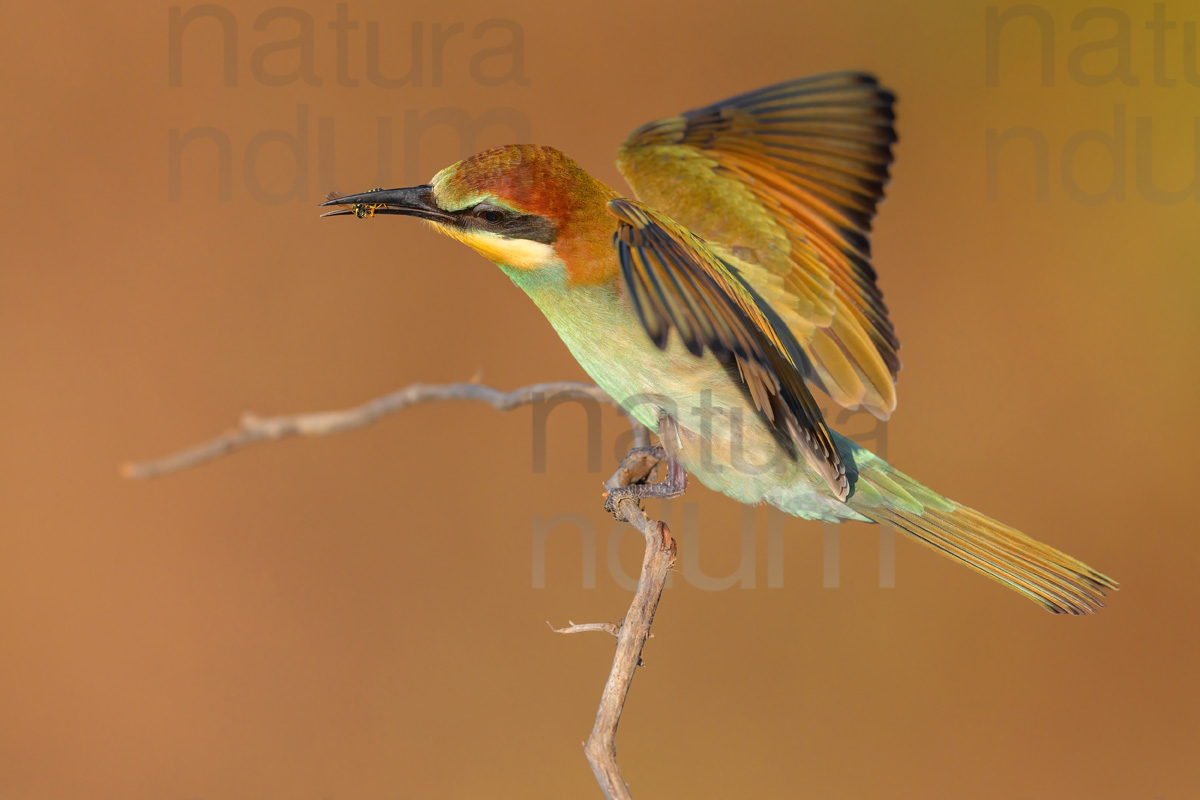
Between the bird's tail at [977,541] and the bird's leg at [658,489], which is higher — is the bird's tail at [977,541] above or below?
below

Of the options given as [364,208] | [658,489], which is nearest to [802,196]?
[658,489]

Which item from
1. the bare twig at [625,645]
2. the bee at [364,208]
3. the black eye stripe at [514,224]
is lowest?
the bare twig at [625,645]

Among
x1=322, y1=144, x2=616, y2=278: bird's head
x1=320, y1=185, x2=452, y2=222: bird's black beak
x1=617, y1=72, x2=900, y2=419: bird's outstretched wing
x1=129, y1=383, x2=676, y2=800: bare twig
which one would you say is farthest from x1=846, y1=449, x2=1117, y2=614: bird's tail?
x1=320, y1=185, x2=452, y2=222: bird's black beak

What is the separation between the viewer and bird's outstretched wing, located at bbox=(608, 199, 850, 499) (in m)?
0.76

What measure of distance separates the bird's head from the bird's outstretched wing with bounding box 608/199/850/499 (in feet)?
0.20

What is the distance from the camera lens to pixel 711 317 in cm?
79

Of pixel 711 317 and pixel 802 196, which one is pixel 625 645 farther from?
pixel 802 196

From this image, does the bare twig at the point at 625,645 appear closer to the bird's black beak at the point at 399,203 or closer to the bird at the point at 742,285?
the bird at the point at 742,285

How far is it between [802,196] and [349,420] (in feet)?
2.10

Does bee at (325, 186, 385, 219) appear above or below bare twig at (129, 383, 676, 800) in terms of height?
above

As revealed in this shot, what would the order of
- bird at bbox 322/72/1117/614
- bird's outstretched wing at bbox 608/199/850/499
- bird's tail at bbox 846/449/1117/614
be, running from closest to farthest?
1. bird's outstretched wing at bbox 608/199/850/499
2. bird at bbox 322/72/1117/614
3. bird's tail at bbox 846/449/1117/614

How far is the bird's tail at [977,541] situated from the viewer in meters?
0.98

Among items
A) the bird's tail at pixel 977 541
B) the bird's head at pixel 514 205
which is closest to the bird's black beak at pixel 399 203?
the bird's head at pixel 514 205

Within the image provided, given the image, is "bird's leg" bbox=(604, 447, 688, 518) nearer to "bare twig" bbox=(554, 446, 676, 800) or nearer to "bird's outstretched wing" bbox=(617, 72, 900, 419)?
"bare twig" bbox=(554, 446, 676, 800)
